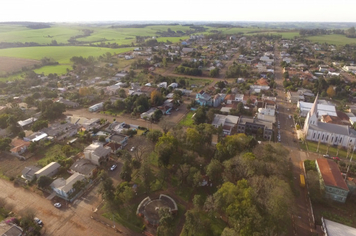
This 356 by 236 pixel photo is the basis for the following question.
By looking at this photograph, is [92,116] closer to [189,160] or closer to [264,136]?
[189,160]

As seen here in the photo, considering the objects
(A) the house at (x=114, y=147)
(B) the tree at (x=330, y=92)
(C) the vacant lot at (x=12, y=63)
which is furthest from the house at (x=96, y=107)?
(B) the tree at (x=330, y=92)

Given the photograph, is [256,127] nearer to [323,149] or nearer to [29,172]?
[323,149]

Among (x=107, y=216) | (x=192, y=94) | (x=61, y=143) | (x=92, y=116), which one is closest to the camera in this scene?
(x=107, y=216)

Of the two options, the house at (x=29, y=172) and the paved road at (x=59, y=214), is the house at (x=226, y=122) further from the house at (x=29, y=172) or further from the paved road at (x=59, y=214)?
the house at (x=29, y=172)

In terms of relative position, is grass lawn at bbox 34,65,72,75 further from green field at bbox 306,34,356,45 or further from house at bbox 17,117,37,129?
green field at bbox 306,34,356,45

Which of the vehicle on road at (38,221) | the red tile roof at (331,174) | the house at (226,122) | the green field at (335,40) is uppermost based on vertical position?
the green field at (335,40)

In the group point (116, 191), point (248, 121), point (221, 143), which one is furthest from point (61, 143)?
point (248, 121)
